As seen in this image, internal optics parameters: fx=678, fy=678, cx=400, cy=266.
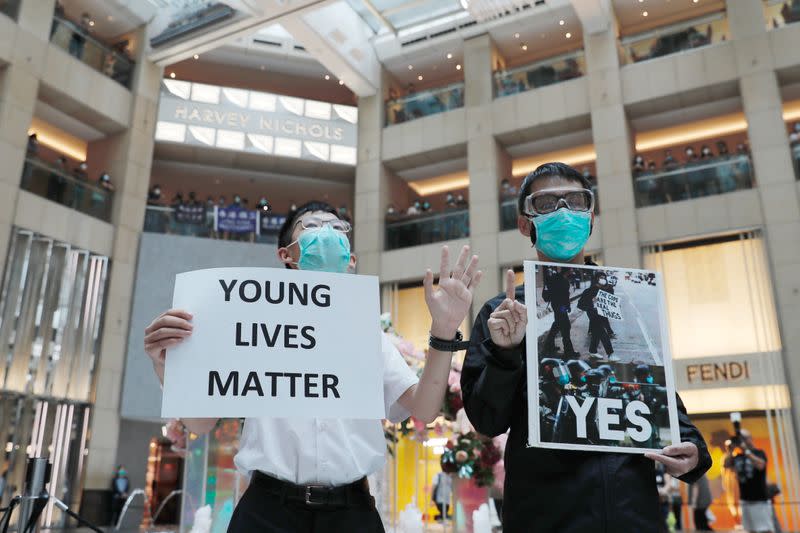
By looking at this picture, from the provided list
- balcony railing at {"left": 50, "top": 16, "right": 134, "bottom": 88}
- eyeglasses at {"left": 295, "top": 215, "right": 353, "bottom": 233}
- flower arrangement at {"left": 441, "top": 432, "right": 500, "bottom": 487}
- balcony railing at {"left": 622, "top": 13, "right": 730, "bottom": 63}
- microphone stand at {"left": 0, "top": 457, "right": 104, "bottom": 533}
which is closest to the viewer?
eyeglasses at {"left": 295, "top": 215, "right": 353, "bottom": 233}

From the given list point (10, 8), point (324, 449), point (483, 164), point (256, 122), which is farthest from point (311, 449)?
point (256, 122)

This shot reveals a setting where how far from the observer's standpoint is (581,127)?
15242 millimetres

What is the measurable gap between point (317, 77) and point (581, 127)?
24.8ft

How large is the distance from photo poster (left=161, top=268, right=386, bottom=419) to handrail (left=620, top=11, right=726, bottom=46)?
47.7 ft

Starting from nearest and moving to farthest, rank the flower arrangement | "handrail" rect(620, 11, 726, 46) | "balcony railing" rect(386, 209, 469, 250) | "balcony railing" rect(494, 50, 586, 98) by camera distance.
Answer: the flower arrangement → "handrail" rect(620, 11, 726, 46) → "balcony railing" rect(494, 50, 586, 98) → "balcony railing" rect(386, 209, 469, 250)

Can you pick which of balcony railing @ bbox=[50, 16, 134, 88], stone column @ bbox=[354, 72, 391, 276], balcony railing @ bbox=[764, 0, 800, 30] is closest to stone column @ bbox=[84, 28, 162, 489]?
balcony railing @ bbox=[50, 16, 134, 88]

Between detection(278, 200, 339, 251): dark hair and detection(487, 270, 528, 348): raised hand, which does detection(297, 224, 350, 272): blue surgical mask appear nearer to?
detection(278, 200, 339, 251): dark hair

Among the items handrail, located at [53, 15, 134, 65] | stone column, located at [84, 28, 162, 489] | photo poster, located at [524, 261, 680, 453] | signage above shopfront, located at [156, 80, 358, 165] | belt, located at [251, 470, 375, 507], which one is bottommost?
belt, located at [251, 470, 375, 507]

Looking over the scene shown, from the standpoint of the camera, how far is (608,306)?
167cm

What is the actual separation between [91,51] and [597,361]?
15941 millimetres

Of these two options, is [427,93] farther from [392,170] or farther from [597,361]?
[597,361]

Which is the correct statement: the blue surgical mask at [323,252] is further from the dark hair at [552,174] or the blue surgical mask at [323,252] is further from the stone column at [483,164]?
the stone column at [483,164]

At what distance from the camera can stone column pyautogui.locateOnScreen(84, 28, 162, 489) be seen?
44.2ft

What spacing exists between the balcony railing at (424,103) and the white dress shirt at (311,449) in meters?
15.3
